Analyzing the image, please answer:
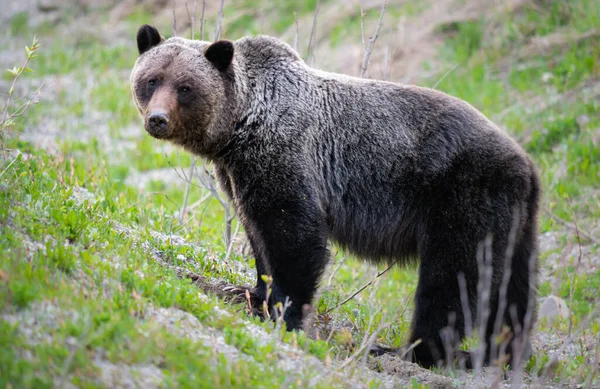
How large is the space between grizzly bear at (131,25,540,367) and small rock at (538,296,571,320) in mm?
2039

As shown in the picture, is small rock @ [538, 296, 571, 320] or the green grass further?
small rock @ [538, 296, 571, 320]

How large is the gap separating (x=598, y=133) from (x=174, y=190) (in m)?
7.01

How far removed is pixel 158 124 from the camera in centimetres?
595

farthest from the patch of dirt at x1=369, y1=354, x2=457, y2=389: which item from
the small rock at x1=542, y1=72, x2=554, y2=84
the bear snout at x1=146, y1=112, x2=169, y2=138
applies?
the small rock at x1=542, y1=72, x2=554, y2=84

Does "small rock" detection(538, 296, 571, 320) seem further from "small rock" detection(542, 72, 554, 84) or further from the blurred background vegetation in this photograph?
"small rock" detection(542, 72, 554, 84)

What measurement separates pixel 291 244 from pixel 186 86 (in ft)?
5.53

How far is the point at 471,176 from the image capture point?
6164 mm

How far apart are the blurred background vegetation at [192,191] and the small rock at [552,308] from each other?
121 mm

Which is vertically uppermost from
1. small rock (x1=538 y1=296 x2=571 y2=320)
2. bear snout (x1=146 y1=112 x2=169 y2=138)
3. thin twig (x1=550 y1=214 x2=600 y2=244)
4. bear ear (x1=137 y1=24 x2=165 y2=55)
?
bear ear (x1=137 y1=24 x2=165 y2=55)

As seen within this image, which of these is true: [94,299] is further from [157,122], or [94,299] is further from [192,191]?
[192,191]

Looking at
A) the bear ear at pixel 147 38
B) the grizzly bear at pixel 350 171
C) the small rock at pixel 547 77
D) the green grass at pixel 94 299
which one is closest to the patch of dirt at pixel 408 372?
the grizzly bear at pixel 350 171

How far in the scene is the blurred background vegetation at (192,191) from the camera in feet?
14.4

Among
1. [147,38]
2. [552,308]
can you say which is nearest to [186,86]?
[147,38]

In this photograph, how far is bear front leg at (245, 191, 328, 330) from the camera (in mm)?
5973
